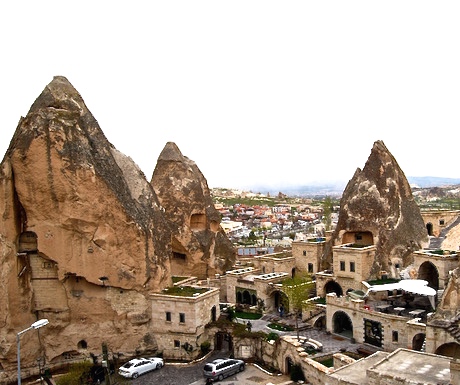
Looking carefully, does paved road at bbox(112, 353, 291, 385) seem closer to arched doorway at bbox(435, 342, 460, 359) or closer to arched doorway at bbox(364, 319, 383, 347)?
arched doorway at bbox(364, 319, 383, 347)

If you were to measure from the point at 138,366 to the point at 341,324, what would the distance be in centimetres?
A: 1665

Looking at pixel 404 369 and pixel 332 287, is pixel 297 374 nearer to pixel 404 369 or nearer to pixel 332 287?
pixel 404 369

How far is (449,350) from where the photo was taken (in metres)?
26.5

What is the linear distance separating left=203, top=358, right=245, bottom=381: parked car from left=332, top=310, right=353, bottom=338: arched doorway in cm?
912

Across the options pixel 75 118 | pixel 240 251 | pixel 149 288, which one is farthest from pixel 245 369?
pixel 240 251

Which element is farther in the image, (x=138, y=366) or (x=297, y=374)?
(x=138, y=366)

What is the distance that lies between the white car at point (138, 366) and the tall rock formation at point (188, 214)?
17533 millimetres

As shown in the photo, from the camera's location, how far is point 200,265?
54469 mm

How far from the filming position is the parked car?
3331cm

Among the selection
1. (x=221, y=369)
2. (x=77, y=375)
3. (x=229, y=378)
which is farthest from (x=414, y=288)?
(x=77, y=375)

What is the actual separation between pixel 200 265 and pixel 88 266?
17.8 meters

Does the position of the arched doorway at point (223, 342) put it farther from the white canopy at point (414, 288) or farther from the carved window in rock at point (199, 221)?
the carved window in rock at point (199, 221)

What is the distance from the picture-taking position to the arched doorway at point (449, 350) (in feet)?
85.7

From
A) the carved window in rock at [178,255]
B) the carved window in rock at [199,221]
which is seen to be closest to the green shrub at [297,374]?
the carved window in rock at [178,255]
